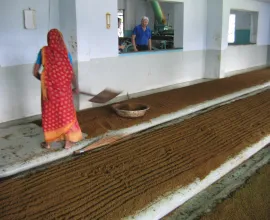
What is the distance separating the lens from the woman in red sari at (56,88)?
358 cm

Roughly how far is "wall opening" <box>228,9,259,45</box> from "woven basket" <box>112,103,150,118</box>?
812cm

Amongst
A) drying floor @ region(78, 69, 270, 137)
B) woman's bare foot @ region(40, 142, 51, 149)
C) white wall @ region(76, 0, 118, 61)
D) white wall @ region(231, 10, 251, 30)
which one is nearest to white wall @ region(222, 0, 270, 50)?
white wall @ region(231, 10, 251, 30)

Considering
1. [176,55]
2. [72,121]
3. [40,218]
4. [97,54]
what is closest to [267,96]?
[176,55]

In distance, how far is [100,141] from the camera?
4.12 m

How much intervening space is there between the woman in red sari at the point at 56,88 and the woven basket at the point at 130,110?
1318 millimetres

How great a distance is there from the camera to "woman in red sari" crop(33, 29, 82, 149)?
3576 mm

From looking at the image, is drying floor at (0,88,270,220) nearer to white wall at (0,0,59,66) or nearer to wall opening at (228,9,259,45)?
white wall at (0,0,59,66)

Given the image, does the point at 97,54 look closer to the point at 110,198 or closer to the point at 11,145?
the point at 11,145

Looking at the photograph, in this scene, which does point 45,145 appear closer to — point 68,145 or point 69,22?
point 68,145

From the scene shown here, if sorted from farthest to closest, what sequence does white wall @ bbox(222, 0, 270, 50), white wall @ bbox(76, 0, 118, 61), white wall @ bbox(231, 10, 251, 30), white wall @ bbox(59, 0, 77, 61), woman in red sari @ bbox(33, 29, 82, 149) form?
white wall @ bbox(231, 10, 251, 30) → white wall @ bbox(222, 0, 270, 50) → white wall @ bbox(76, 0, 118, 61) → white wall @ bbox(59, 0, 77, 61) → woman in red sari @ bbox(33, 29, 82, 149)

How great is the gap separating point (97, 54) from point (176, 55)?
280 centimetres

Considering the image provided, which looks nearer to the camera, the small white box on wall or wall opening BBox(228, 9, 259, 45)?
the small white box on wall

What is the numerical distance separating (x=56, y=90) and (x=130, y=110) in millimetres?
1841

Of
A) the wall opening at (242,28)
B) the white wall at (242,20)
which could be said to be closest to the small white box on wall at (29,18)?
the wall opening at (242,28)
